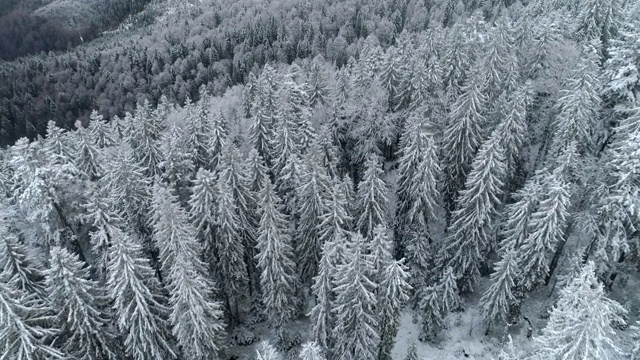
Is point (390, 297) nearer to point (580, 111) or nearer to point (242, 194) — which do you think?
point (242, 194)

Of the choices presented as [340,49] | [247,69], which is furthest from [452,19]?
[247,69]

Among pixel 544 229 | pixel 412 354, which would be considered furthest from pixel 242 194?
pixel 544 229

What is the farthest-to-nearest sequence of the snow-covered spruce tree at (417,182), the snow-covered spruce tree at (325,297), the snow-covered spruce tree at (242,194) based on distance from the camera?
the snow-covered spruce tree at (417,182) < the snow-covered spruce tree at (242,194) < the snow-covered spruce tree at (325,297)

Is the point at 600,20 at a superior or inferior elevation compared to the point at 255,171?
superior

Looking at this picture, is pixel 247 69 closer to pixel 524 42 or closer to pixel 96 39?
pixel 524 42

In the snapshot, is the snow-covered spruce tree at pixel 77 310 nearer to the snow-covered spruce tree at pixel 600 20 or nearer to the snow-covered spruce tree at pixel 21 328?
the snow-covered spruce tree at pixel 21 328

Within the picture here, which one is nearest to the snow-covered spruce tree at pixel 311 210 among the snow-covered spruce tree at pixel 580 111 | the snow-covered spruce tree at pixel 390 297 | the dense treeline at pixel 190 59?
the snow-covered spruce tree at pixel 390 297
